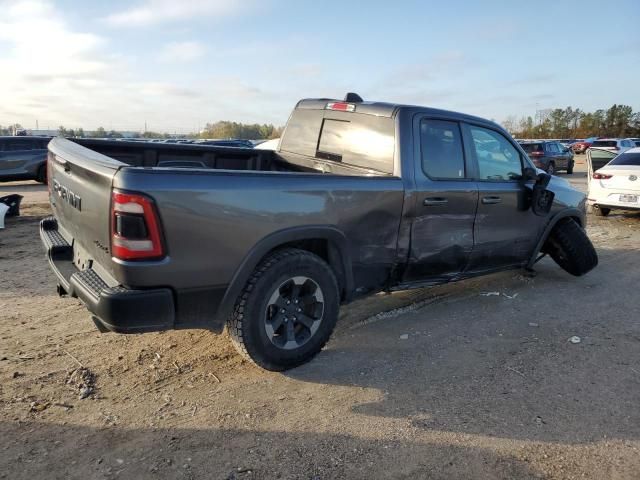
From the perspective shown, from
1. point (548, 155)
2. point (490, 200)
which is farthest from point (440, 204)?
point (548, 155)

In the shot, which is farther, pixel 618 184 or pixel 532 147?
pixel 532 147

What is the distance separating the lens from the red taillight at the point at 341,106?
181 inches

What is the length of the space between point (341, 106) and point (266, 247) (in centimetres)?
201

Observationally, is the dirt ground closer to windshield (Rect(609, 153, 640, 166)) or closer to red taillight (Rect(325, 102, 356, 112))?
red taillight (Rect(325, 102, 356, 112))

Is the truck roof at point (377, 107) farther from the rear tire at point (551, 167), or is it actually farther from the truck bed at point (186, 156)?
the rear tire at point (551, 167)

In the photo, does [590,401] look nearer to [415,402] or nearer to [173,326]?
[415,402]

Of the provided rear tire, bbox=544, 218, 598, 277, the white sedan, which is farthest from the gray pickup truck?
the white sedan

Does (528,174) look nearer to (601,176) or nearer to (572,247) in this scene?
(572,247)

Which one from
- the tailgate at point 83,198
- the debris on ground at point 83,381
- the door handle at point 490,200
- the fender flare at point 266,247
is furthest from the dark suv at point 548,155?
the debris on ground at point 83,381

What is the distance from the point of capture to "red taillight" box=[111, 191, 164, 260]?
9.12ft

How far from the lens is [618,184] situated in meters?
10.4

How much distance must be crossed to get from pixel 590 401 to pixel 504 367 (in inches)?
24.2

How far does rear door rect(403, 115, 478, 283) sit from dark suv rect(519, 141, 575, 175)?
20148 mm

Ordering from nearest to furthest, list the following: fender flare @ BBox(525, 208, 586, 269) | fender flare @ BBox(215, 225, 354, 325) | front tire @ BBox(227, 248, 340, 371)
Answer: fender flare @ BBox(215, 225, 354, 325) → front tire @ BBox(227, 248, 340, 371) → fender flare @ BBox(525, 208, 586, 269)
